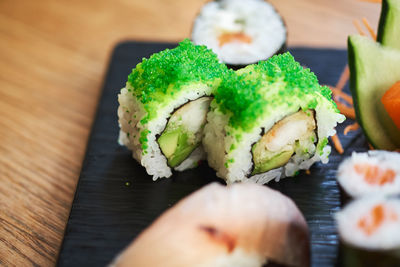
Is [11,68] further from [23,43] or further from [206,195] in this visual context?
[206,195]

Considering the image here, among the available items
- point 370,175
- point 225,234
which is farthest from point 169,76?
point 370,175

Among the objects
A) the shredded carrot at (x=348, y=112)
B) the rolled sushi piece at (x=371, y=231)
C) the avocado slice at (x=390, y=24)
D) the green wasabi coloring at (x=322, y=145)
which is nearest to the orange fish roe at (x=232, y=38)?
the shredded carrot at (x=348, y=112)

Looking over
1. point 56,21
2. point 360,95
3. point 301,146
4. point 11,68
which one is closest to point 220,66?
point 301,146

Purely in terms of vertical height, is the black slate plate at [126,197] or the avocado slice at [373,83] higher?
the avocado slice at [373,83]

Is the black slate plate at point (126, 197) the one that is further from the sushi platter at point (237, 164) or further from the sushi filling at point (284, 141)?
the sushi filling at point (284, 141)

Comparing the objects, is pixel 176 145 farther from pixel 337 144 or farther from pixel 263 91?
pixel 337 144
